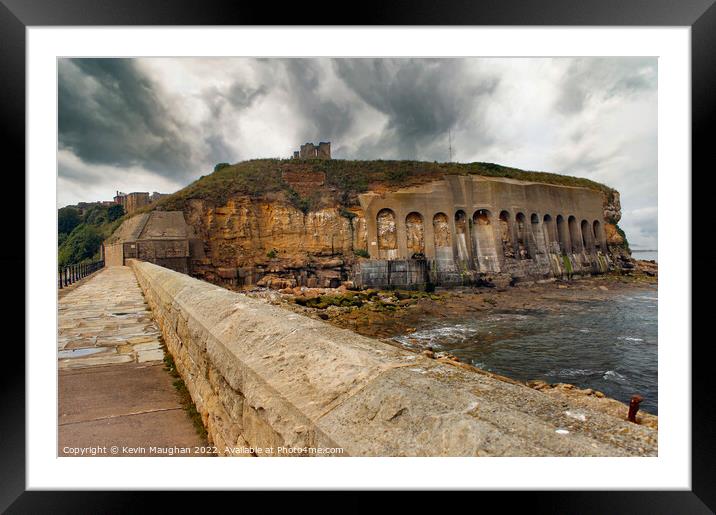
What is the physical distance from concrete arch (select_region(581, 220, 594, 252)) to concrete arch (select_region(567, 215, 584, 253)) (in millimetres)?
316

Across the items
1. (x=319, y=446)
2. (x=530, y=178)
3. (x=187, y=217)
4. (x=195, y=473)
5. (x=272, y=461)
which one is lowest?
(x=195, y=473)

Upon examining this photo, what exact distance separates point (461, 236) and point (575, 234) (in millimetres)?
10928

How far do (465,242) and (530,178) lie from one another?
1344cm

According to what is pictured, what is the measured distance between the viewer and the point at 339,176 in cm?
3794

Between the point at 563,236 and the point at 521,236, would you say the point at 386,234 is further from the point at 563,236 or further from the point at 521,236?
the point at 563,236

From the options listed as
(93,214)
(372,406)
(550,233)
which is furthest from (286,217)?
(372,406)

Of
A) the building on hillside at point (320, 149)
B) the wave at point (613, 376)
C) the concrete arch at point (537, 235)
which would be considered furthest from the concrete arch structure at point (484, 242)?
the wave at point (613, 376)

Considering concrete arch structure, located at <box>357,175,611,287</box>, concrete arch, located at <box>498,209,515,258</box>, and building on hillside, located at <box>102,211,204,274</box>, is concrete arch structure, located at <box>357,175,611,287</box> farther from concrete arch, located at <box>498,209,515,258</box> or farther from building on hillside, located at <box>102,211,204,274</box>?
building on hillside, located at <box>102,211,204,274</box>

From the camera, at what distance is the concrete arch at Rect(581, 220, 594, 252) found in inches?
1244

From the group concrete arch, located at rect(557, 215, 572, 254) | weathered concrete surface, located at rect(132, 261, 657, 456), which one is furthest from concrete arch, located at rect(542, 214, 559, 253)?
weathered concrete surface, located at rect(132, 261, 657, 456)

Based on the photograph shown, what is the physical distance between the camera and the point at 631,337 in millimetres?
12547

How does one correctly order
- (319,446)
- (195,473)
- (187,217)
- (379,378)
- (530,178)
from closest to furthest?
(319,446)
(379,378)
(195,473)
(187,217)
(530,178)
